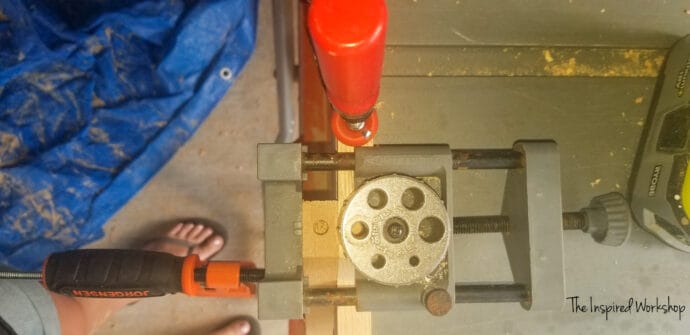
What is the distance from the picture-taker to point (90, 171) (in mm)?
1115

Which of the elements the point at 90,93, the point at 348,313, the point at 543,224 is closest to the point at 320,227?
the point at 348,313

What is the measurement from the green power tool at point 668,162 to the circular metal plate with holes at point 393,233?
393 mm

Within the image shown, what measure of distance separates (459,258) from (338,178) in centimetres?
26

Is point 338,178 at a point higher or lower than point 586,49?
lower

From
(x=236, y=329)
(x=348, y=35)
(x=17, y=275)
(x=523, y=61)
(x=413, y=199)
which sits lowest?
(x=236, y=329)

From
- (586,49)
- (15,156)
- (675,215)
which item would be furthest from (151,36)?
(675,215)

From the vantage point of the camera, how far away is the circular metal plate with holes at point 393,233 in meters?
0.58

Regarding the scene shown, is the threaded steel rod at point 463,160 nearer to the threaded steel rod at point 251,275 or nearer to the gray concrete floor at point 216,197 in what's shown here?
the threaded steel rod at point 251,275

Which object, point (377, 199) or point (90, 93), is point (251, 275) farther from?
point (90, 93)

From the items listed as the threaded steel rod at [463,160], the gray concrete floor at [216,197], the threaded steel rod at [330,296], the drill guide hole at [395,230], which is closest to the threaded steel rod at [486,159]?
the threaded steel rod at [463,160]

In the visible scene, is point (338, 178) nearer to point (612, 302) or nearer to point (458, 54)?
point (458, 54)

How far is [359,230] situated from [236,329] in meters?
0.70

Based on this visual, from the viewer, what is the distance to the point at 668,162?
77 cm

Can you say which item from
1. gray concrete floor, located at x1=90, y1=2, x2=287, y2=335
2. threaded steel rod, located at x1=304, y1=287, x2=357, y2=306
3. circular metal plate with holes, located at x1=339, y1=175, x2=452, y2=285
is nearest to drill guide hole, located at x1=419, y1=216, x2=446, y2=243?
circular metal plate with holes, located at x1=339, y1=175, x2=452, y2=285
